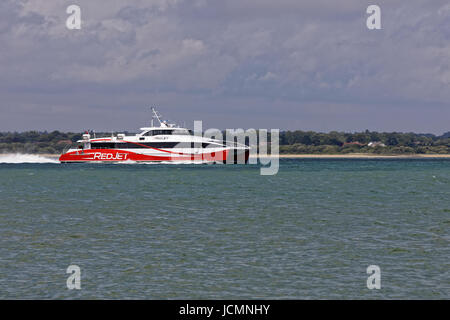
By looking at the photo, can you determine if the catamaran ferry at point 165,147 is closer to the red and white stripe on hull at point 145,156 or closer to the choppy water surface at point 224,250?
the red and white stripe on hull at point 145,156

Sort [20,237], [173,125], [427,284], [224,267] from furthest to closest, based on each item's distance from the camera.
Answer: [173,125], [20,237], [224,267], [427,284]

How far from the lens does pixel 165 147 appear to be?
92875mm

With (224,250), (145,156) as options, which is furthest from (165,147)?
(224,250)

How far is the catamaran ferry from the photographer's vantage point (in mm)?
92188

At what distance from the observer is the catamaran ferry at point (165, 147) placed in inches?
3629

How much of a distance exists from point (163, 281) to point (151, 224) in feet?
36.0

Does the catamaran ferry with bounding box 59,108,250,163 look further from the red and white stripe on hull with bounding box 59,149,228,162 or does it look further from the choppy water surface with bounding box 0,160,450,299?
the choppy water surface with bounding box 0,160,450,299

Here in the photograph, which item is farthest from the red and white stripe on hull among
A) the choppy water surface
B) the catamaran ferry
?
the choppy water surface

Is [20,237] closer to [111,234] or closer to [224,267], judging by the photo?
[111,234]

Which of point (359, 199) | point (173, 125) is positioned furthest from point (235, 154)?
point (359, 199)

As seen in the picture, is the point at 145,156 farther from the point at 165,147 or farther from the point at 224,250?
the point at 224,250

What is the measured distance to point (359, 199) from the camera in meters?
39.4

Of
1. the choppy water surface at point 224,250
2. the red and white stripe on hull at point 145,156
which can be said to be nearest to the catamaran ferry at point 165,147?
the red and white stripe on hull at point 145,156

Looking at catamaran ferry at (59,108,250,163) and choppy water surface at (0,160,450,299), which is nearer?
choppy water surface at (0,160,450,299)
